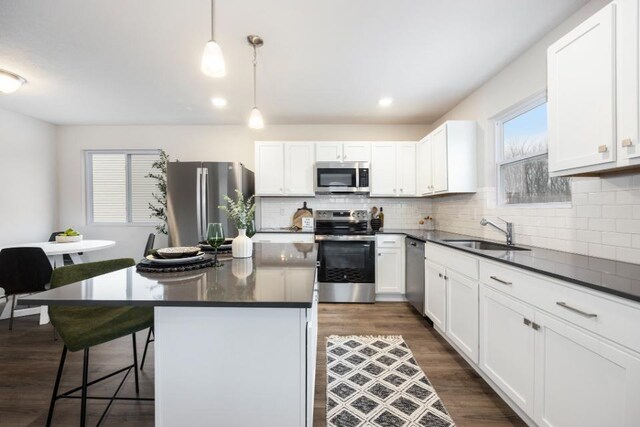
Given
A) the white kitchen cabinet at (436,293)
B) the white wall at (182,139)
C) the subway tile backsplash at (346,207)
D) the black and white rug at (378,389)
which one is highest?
the white wall at (182,139)

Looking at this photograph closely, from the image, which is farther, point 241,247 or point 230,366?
point 241,247

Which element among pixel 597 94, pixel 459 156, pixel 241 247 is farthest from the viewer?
pixel 459 156

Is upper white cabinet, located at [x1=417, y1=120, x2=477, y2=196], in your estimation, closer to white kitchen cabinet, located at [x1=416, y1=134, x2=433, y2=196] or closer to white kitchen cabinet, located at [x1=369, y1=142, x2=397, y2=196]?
white kitchen cabinet, located at [x1=416, y1=134, x2=433, y2=196]

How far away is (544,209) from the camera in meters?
2.19

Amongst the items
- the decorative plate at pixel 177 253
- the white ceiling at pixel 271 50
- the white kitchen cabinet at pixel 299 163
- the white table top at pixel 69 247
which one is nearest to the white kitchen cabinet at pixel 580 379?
the decorative plate at pixel 177 253

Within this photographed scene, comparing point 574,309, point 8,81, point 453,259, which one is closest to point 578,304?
point 574,309

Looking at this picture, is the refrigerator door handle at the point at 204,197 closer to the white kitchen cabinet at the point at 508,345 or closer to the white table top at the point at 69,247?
the white table top at the point at 69,247

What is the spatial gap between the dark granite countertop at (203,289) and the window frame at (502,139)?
2.01 m

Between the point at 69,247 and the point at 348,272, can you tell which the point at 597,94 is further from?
the point at 69,247

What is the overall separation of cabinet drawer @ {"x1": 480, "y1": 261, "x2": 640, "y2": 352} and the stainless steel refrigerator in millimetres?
Result: 3081

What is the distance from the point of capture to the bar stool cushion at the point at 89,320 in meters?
1.39

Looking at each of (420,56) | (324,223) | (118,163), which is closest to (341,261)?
(324,223)

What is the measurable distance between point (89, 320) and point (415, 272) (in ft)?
9.90

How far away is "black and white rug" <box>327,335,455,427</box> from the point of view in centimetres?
168
